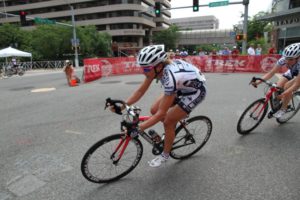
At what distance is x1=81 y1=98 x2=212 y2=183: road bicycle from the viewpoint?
3.24 m

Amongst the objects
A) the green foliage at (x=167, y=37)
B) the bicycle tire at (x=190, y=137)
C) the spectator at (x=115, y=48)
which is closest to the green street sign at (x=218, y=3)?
the bicycle tire at (x=190, y=137)

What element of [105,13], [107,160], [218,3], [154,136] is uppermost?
[105,13]

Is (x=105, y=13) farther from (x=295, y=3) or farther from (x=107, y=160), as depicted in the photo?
(x=107, y=160)

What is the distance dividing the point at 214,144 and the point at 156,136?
156 centimetres

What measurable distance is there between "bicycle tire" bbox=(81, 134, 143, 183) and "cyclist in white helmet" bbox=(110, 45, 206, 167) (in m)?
0.28

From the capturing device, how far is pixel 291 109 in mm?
5535

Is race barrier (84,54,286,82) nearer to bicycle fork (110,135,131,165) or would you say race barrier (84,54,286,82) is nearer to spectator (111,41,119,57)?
bicycle fork (110,135,131,165)

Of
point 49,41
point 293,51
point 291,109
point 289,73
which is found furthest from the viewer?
point 49,41

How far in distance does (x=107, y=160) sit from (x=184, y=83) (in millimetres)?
1490

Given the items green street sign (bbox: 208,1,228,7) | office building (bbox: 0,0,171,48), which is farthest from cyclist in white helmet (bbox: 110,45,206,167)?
office building (bbox: 0,0,171,48)

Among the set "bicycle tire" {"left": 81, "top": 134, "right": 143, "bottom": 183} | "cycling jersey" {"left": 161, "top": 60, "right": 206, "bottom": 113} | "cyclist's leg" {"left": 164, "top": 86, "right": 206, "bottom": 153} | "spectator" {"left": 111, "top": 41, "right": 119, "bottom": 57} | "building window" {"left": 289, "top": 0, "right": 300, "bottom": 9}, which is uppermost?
"building window" {"left": 289, "top": 0, "right": 300, "bottom": 9}

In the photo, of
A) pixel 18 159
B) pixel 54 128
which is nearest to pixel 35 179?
pixel 18 159

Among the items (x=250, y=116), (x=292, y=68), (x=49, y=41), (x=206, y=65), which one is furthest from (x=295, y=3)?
(x=250, y=116)

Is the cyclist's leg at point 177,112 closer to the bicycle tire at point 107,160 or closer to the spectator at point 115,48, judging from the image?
the bicycle tire at point 107,160
